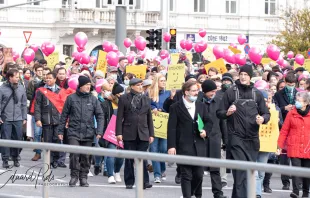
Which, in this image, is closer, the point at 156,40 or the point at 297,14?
the point at 156,40

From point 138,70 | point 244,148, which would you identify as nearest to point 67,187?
point 244,148

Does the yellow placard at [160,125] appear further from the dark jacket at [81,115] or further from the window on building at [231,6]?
the window on building at [231,6]

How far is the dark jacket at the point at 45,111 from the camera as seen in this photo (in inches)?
742

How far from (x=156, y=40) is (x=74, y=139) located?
23.8m

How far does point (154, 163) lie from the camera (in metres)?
9.70

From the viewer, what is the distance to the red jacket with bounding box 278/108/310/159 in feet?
48.1

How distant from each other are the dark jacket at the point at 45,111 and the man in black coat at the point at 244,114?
19.6 ft

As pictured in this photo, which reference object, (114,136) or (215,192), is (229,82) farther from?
(215,192)

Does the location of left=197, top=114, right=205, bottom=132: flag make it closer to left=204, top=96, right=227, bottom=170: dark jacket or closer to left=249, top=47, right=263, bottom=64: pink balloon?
left=204, top=96, right=227, bottom=170: dark jacket

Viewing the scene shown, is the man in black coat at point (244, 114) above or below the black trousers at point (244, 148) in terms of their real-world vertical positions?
above

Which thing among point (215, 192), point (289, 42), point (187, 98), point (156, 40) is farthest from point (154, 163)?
point (289, 42)

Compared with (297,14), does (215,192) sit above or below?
below

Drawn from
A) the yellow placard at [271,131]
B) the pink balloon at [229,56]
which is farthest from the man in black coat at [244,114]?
the pink balloon at [229,56]

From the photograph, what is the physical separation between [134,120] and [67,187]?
5.16m
